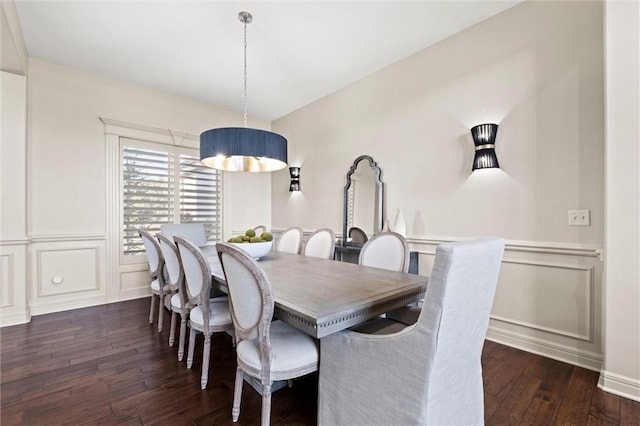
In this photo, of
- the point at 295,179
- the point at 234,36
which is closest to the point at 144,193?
the point at 295,179

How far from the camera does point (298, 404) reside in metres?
1.74

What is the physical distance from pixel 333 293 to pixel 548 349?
2016 mm

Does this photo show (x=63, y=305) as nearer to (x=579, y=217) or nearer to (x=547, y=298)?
(x=547, y=298)

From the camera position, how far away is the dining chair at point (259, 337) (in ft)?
4.43

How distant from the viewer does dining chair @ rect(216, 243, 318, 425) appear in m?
1.35

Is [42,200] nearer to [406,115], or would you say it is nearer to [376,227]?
[376,227]

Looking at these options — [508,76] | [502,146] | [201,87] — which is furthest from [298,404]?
[201,87]

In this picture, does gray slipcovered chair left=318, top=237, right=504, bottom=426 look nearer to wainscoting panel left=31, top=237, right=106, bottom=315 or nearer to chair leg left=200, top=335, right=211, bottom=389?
chair leg left=200, top=335, right=211, bottom=389

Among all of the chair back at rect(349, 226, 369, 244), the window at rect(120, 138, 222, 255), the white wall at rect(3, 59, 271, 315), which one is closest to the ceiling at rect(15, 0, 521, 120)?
the white wall at rect(3, 59, 271, 315)

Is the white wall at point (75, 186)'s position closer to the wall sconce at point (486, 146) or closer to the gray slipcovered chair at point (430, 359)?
the gray slipcovered chair at point (430, 359)

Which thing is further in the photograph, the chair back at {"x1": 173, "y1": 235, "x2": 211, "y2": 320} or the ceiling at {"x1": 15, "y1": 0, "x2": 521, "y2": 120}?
the ceiling at {"x1": 15, "y1": 0, "x2": 521, "y2": 120}

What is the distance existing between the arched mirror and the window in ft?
7.31

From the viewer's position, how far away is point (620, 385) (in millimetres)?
1802

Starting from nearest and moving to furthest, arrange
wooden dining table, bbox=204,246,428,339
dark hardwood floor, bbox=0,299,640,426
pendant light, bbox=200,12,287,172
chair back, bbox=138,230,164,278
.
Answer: wooden dining table, bbox=204,246,428,339 → dark hardwood floor, bbox=0,299,640,426 → pendant light, bbox=200,12,287,172 → chair back, bbox=138,230,164,278
